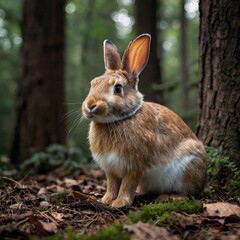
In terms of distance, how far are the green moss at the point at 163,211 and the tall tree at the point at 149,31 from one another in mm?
6814

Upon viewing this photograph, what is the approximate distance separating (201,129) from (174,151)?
3.30ft

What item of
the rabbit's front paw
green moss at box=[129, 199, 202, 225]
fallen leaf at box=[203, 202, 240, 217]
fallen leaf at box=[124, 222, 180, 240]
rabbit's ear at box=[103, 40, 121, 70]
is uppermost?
rabbit's ear at box=[103, 40, 121, 70]

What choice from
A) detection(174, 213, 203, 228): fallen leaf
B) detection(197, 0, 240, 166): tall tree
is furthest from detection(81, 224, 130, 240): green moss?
→ detection(197, 0, 240, 166): tall tree

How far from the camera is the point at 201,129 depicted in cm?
549

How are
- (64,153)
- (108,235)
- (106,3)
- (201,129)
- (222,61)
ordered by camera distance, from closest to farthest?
(108,235) → (222,61) → (201,129) → (64,153) → (106,3)

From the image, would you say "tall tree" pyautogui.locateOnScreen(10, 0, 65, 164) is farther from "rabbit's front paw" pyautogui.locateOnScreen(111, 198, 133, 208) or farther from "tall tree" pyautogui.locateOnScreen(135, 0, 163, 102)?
"rabbit's front paw" pyautogui.locateOnScreen(111, 198, 133, 208)

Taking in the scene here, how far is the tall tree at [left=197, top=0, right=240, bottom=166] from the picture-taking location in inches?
199

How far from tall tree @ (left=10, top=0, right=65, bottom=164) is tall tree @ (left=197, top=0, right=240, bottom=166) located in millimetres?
4240

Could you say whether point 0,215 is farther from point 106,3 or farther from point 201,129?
point 106,3

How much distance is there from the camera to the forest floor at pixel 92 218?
10.1 ft

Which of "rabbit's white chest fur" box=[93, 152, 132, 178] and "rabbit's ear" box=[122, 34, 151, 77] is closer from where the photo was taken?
"rabbit's white chest fur" box=[93, 152, 132, 178]

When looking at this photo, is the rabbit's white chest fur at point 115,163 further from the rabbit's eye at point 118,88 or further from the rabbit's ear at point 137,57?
the rabbit's ear at point 137,57

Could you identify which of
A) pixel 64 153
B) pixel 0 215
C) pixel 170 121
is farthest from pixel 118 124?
pixel 64 153

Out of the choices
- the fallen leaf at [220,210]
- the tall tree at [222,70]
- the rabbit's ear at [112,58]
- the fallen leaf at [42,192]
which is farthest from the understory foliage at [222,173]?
the fallen leaf at [42,192]
